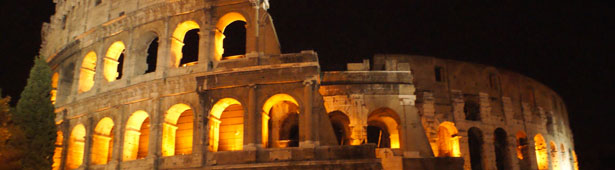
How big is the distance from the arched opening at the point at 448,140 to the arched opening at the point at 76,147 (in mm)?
16930

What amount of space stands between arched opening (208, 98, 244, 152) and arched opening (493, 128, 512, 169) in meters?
14.9

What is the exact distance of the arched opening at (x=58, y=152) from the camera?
22.8 metres

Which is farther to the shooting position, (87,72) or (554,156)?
(554,156)

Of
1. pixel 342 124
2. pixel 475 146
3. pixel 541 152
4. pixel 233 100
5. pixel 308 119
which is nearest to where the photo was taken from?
pixel 308 119

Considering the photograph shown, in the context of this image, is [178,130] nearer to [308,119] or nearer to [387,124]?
[308,119]

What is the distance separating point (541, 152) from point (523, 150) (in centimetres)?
156

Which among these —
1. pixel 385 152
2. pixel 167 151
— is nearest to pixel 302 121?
pixel 385 152

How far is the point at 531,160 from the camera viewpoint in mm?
28250

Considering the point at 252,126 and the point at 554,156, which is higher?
the point at 252,126

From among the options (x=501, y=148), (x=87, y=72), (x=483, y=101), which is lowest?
(x=501, y=148)

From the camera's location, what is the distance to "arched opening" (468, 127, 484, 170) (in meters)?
27.2

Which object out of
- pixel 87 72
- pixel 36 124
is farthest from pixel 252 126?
pixel 87 72

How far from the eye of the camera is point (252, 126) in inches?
748

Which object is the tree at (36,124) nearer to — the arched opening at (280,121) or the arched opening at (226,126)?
the arched opening at (226,126)
